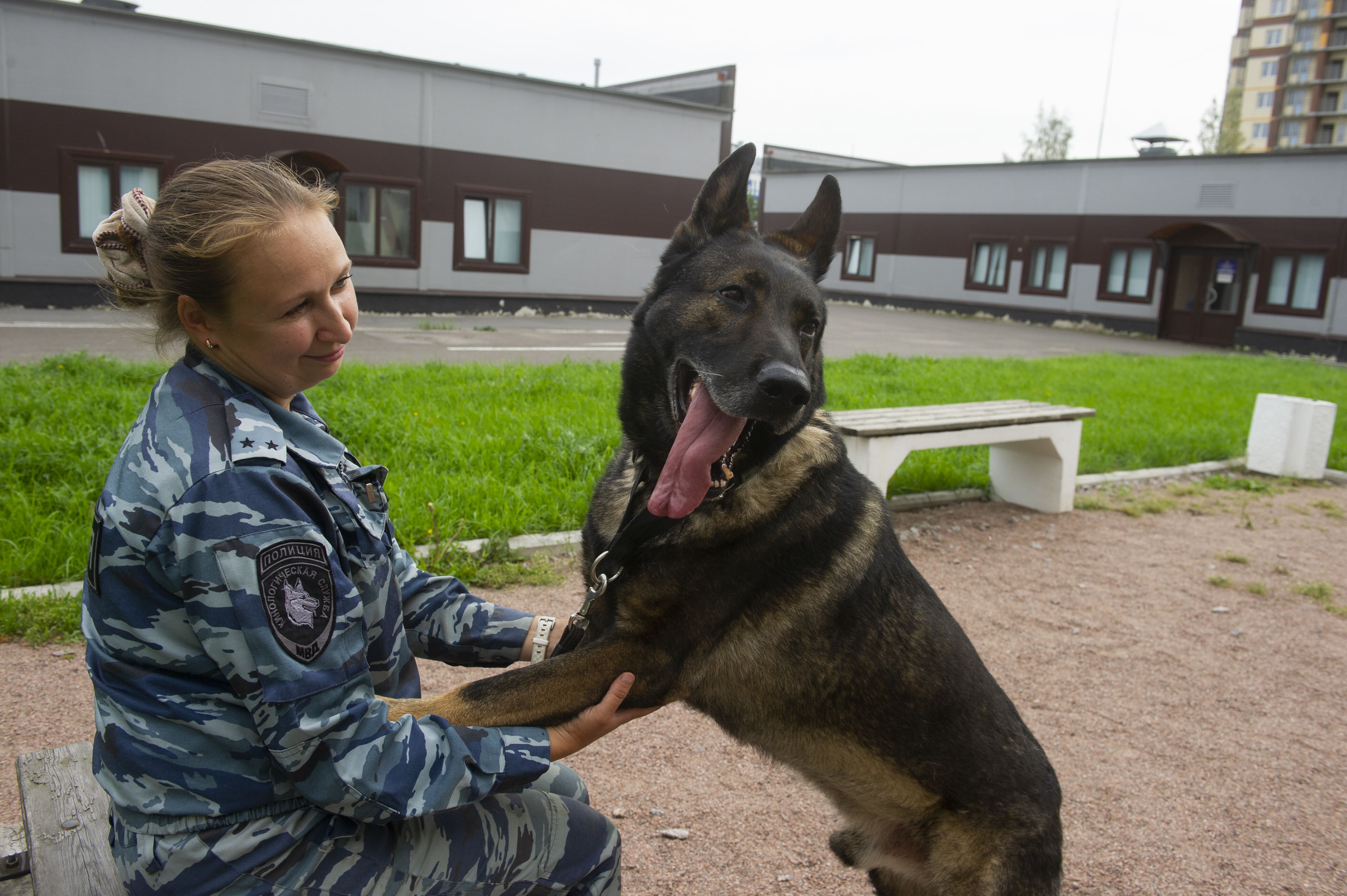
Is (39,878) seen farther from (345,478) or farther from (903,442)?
(903,442)

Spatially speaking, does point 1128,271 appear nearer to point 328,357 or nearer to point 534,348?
point 534,348

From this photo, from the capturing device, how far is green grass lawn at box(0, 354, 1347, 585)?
475 cm

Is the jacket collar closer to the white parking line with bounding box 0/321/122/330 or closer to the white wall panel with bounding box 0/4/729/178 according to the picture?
the white parking line with bounding box 0/321/122/330

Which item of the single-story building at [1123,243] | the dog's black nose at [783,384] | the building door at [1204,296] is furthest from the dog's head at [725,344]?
the building door at [1204,296]

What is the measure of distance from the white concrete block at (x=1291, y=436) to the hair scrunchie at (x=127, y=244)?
9579mm

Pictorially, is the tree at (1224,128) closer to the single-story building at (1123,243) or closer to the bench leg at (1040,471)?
the single-story building at (1123,243)

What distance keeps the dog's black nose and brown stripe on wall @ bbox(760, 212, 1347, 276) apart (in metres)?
16.6

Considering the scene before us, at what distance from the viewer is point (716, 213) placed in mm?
2564

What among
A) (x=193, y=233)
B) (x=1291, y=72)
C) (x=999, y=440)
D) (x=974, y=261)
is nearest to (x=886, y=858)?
(x=193, y=233)

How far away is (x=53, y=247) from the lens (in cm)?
1480

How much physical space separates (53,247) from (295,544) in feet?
56.0

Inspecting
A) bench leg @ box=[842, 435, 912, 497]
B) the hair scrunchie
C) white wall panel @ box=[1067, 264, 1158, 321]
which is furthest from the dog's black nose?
white wall panel @ box=[1067, 264, 1158, 321]

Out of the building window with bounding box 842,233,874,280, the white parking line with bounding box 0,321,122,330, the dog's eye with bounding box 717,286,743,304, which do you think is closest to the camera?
the dog's eye with bounding box 717,286,743,304

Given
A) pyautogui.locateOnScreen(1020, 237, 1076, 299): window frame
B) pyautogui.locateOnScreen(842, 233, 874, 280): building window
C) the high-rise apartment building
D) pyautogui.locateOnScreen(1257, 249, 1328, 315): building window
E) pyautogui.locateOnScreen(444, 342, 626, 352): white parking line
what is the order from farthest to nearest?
the high-rise apartment building, pyautogui.locateOnScreen(842, 233, 874, 280): building window, pyautogui.locateOnScreen(1020, 237, 1076, 299): window frame, pyautogui.locateOnScreen(1257, 249, 1328, 315): building window, pyautogui.locateOnScreen(444, 342, 626, 352): white parking line
